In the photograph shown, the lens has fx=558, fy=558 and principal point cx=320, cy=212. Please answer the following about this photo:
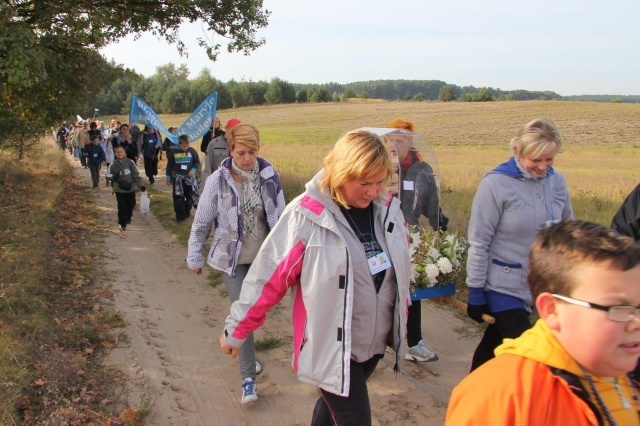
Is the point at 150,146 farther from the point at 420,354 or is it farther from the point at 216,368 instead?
the point at 420,354

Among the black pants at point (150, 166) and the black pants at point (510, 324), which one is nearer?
the black pants at point (510, 324)

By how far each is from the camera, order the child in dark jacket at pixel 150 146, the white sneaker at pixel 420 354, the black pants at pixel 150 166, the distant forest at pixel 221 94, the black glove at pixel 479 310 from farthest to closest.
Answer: the distant forest at pixel 221 94 → the black pants at pixel 150 166 → the child in dark jacket at pixel 150 146 → the white sneaker at pixel 420 354 → the black glove at pixel 479 310

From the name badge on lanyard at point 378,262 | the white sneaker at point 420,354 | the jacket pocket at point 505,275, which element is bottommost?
the white sneaker at point 420,354

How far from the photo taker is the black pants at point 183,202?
10836mm

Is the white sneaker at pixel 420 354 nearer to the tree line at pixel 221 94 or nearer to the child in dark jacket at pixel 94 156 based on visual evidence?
the child in dark jacket at pixel 94 156

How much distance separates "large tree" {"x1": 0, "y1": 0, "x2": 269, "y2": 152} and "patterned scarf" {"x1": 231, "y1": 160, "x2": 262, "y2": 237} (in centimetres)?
604

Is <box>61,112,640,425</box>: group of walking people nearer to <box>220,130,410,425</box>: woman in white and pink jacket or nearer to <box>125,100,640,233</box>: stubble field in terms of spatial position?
<box>220,130,410,425</box>: woman in white and pink jacket

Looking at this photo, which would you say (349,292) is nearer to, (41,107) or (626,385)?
(626,385)

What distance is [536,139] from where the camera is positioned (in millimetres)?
3342

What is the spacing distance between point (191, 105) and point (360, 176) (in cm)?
6813

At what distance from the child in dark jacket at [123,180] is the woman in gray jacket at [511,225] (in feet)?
27.4

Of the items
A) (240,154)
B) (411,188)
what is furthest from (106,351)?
(411,188)

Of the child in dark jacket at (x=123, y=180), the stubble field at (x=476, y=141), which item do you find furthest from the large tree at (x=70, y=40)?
the stubble field at (x=476, y=141)

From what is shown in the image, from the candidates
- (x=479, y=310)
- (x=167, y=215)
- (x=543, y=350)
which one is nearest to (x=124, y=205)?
(x=167, y=215)
